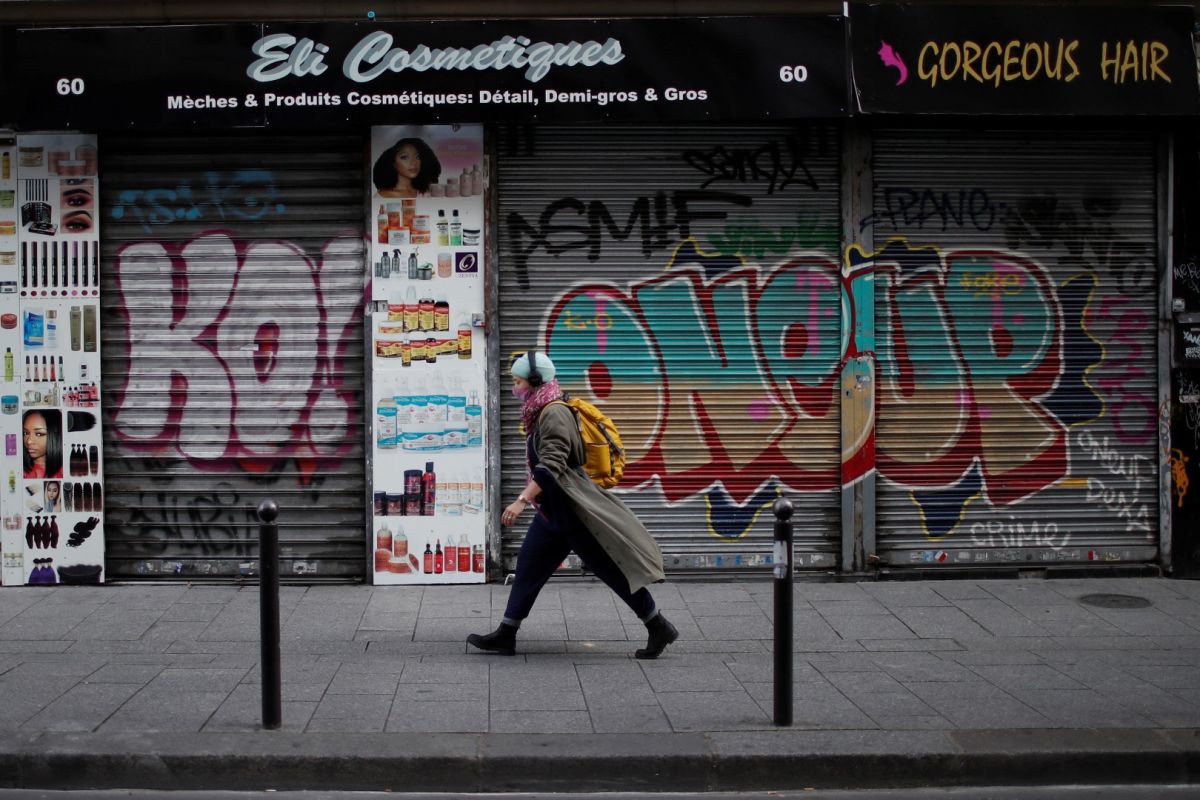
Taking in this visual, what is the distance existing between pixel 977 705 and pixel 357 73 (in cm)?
586

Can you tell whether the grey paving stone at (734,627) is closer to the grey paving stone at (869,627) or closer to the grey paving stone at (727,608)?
the grey paving stone at (727,608)

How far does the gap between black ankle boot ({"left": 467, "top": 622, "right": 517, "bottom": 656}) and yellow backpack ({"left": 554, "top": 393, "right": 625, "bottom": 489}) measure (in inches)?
39.5

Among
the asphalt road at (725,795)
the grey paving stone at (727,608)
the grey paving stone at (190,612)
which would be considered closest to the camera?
the asphalt road at (725,795)

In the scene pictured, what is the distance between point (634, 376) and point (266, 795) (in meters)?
4.79

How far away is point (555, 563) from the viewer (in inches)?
307

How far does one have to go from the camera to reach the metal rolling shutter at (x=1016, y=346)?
32.8 ft

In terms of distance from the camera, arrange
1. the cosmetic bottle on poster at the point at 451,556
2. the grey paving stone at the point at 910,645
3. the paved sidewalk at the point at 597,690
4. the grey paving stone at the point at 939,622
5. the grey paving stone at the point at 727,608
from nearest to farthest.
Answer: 1. the paved sidewalk at the point at 597,690
2. the grey paving stone at the point at 910,645
3. the grey paving stone at the point at 939,622
4. the grey paving stone at the point at 727,608
5. the cosmetic bottle on poster at the point at 451,556

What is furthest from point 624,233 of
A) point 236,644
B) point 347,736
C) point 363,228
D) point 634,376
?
point 347,736

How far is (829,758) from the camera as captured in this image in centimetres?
605

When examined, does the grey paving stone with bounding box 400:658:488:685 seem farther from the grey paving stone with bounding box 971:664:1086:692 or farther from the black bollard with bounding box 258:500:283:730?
the grey paving stone with bounding box 971:664:1086:692

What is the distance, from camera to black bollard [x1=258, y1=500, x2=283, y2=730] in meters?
6.23

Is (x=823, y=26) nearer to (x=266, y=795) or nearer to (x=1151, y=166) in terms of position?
(x=1151, y=166)

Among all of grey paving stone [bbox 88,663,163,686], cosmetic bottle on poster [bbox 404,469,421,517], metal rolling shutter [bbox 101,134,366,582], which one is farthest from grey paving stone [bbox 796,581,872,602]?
grey paving stone [bbox 88,663,163,686]

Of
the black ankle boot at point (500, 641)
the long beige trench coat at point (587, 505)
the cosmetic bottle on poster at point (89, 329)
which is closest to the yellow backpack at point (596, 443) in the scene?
the long beige trench coat at point (587, 505)
